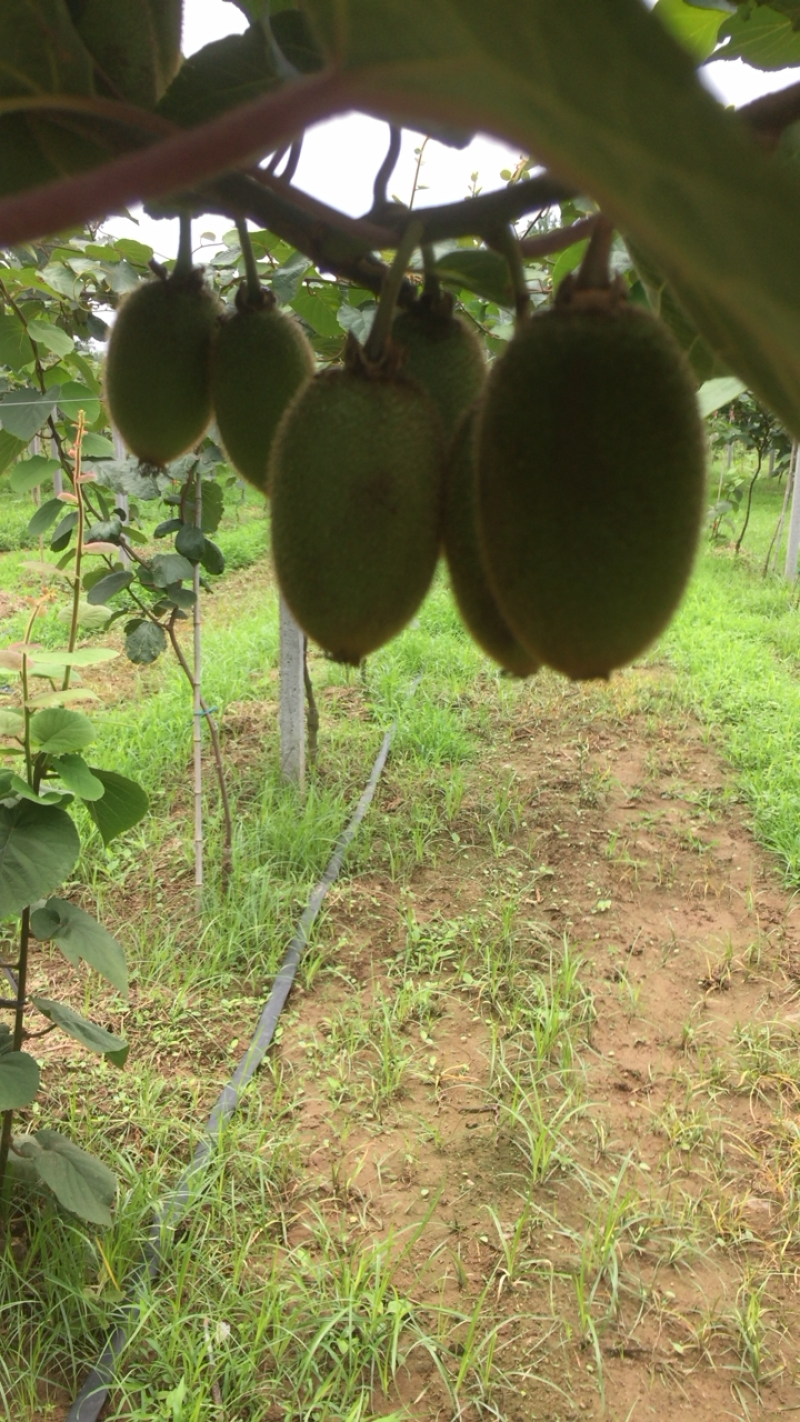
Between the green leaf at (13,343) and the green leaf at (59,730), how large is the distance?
A: 0.57 meters

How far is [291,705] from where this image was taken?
11.1ft

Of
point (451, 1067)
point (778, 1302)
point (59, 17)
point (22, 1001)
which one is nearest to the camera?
point (59, 17)

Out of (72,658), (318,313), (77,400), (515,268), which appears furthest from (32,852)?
(515,268)

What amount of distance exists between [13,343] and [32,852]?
80 centimetres

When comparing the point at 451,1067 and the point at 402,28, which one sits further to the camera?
the point at 451,1067

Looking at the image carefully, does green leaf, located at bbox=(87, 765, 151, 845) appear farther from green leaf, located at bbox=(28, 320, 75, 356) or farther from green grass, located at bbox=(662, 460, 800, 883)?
green grass, located at bbox=(662, 460, 800, 883)

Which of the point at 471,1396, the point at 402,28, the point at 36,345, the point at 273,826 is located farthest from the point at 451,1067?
the point at 402,28

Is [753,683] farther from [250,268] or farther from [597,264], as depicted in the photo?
[597,264]

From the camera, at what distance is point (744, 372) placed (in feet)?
1.13

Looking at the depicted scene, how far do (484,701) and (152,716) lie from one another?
1.44 m

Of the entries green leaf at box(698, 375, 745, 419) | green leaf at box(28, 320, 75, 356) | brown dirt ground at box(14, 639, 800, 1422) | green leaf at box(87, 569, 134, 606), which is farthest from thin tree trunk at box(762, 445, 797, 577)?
green leaf at box(698, 375, 745, 419)

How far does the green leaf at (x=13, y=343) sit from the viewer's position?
1.59 meters

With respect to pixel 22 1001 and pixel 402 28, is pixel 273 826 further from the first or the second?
pixel 402 28

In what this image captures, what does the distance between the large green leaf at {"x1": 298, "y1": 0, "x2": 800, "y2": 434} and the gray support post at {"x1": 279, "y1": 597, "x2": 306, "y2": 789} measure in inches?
117
